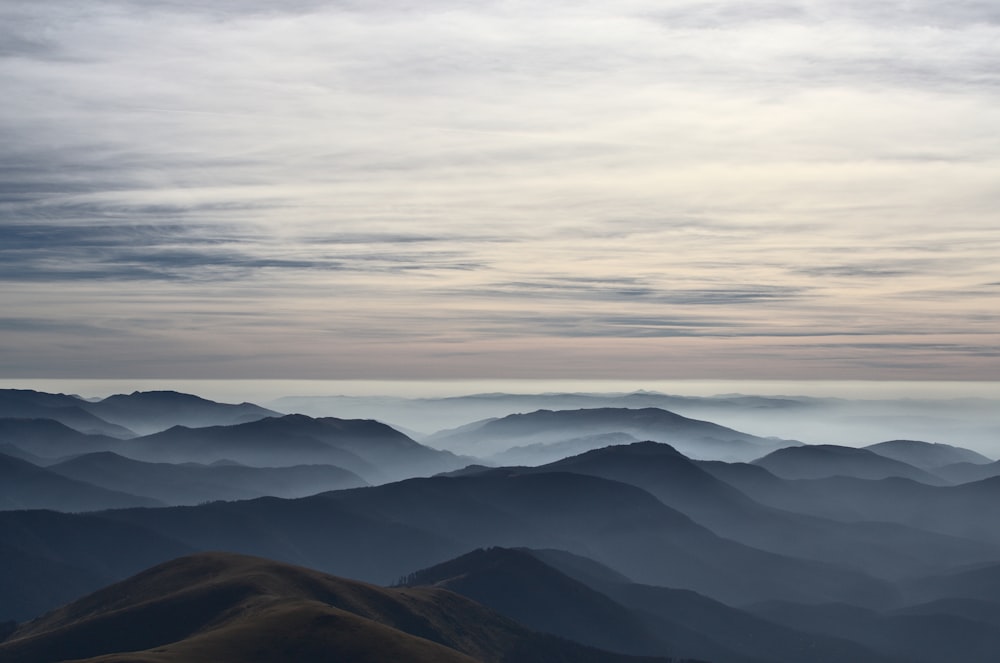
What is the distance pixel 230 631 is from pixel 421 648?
1220 inches

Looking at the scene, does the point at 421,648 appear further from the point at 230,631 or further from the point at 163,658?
the point at 163,658

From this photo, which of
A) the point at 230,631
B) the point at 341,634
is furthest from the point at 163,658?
the point at 341,634

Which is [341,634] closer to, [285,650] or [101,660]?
[285,650]

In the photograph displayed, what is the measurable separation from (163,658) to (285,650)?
26.5m

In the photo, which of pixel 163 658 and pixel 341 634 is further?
pixel 341 634

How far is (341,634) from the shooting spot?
172875 millimetres

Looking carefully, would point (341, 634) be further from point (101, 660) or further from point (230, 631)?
point (101, 660)

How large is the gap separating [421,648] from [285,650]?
71.2 feet

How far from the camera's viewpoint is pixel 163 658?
142 m

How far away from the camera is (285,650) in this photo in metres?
165

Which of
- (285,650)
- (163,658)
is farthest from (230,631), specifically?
(163,658)

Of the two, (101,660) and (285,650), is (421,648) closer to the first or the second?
(285,650)

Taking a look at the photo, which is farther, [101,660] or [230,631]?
[230,631]

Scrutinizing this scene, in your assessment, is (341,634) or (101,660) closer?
(101,660)
